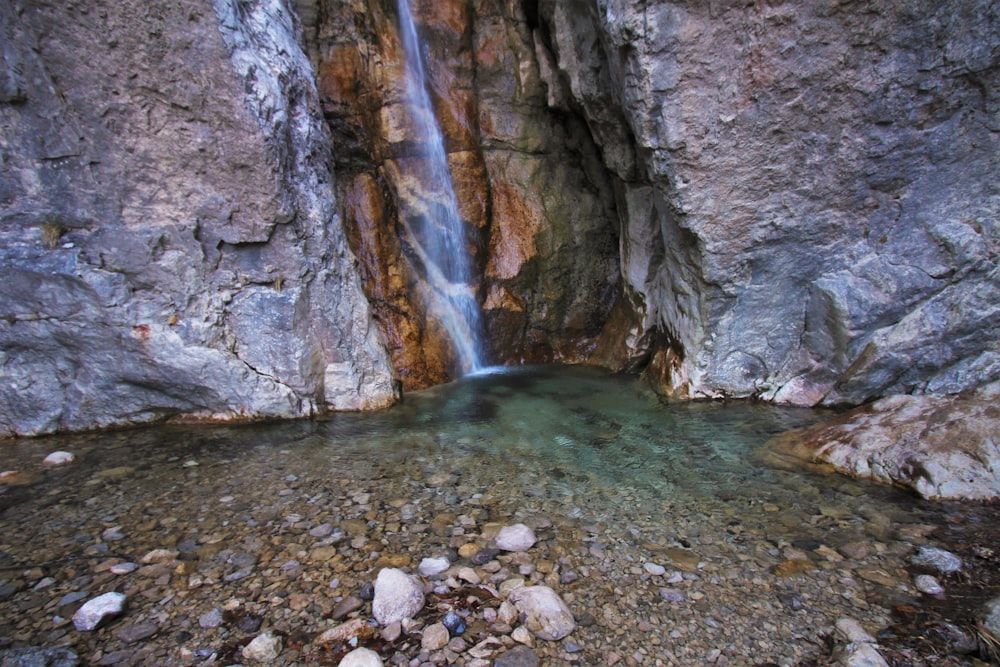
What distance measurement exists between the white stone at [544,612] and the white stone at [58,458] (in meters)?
4.32

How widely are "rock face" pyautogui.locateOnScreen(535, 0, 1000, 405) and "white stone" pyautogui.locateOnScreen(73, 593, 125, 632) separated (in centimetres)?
567

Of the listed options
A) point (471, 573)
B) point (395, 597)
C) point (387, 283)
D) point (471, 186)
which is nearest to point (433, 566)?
point (471, 573)

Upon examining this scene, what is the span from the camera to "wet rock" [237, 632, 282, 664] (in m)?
2.15

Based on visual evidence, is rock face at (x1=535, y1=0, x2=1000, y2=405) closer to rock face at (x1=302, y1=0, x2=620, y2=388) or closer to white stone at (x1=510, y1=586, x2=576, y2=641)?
rock face at (x1=302, y1=0, x2=620, y2=388)

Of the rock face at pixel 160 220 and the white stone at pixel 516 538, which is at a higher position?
the rock face at pixel 160 220

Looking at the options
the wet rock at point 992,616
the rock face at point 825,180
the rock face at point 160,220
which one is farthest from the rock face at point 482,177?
the wet rock at point 992,616

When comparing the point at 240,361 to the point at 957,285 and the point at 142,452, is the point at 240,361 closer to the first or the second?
the point at 142,452

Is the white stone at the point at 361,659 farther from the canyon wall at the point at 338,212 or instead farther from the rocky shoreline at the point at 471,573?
the canyon wall at the point at 338,212

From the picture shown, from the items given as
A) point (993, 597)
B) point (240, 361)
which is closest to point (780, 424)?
A: point (993, 597)

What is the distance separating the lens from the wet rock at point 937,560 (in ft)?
8.80

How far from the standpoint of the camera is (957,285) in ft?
16.1

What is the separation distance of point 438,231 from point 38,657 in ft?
21.7

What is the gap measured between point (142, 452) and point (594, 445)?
4.28 metres

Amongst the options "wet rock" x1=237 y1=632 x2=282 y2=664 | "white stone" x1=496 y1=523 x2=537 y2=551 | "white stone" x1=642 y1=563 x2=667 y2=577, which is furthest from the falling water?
"wet rock" x1=237 y1=632 x2=282 y2=664
